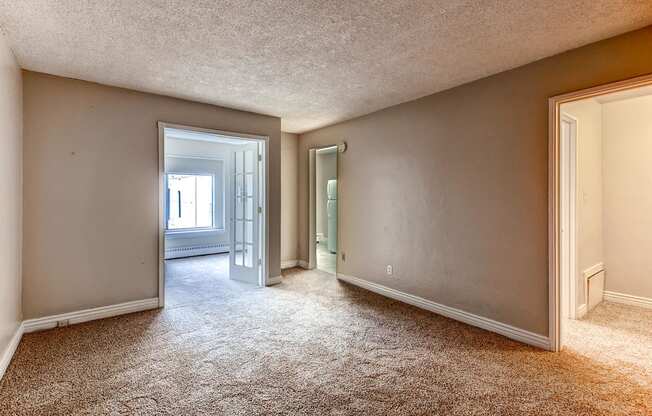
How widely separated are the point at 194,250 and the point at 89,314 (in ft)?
11.7

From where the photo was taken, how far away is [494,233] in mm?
3020

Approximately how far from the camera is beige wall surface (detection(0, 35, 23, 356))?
229 centimetres

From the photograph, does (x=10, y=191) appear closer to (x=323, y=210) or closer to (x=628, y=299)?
(x=628, y=299)

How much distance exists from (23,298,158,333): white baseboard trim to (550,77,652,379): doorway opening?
13.7 ft

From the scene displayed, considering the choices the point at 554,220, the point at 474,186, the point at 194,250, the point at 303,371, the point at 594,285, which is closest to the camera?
the point at 303,371

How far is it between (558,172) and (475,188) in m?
0.70

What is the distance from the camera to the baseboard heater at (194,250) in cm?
644

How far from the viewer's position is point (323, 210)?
8.77m

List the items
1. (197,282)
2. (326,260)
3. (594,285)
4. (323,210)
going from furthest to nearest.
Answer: (323,210) → (326,260) → (197,282) → (594,285)

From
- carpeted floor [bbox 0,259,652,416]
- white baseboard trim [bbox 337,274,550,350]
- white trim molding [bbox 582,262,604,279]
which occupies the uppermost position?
white trim molding [bbox 582,262,604,279]

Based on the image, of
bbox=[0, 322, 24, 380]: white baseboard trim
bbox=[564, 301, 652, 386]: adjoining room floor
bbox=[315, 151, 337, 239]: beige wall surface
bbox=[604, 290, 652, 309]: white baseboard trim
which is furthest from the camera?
bbox=[315, 151, 337, 239]: beige wall surface

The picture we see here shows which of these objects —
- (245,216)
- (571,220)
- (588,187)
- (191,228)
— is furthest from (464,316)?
(191,228)

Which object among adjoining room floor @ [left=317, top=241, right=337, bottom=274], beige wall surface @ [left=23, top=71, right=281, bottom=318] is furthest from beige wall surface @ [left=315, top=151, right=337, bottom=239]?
beige wall surface @ [left=23, top=71, right=281, bottom=318]

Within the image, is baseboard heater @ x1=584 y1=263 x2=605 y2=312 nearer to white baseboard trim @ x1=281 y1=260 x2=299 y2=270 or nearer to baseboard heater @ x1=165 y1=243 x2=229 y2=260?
white baseboard trim @ x1=281 y1=260 x2=299 y2=270
